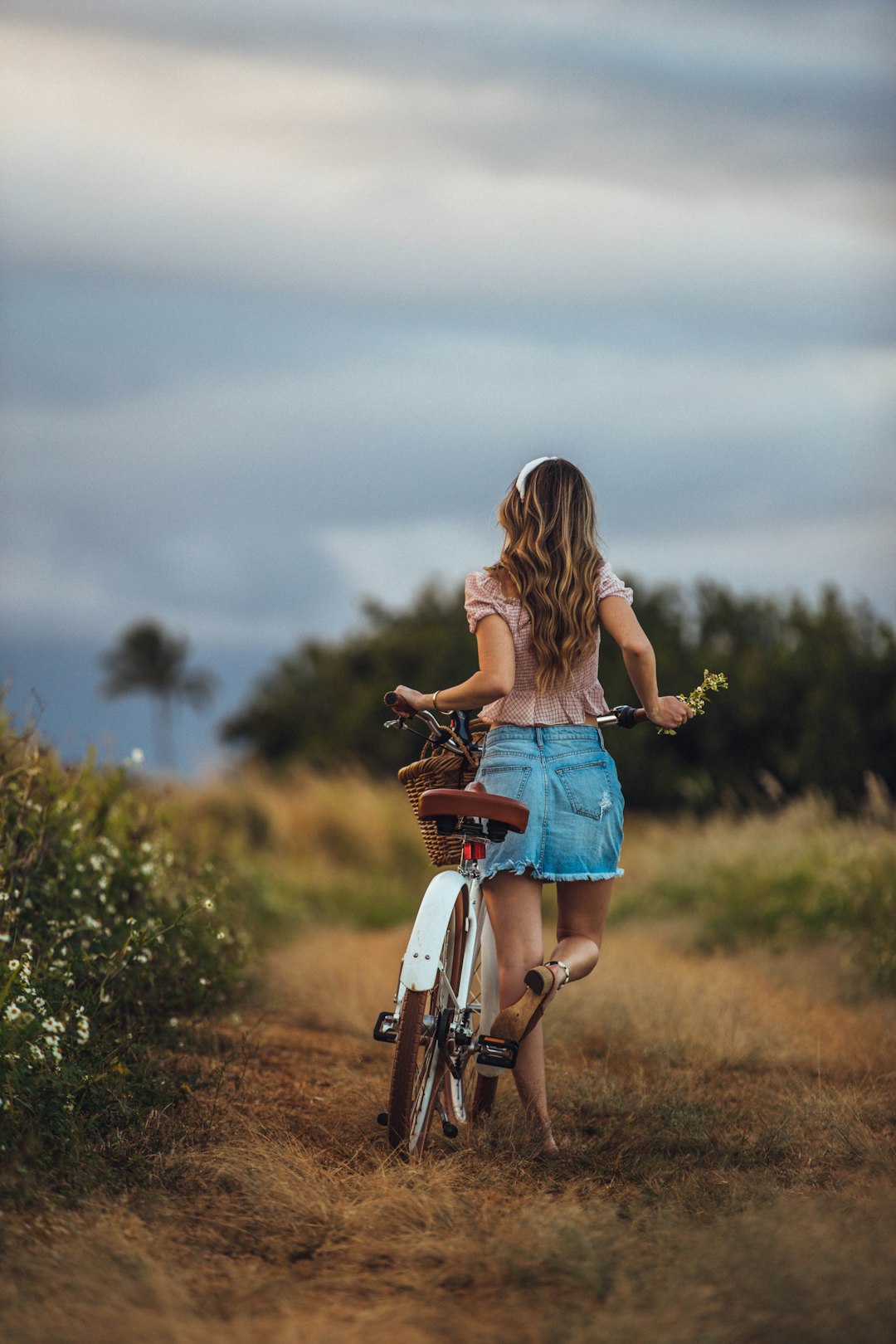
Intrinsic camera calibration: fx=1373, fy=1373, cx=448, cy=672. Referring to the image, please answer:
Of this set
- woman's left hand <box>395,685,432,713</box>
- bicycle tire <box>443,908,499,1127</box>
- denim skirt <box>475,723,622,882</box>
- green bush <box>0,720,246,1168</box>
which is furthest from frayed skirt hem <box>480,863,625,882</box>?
green bush <box>0,720,246,1168</box>

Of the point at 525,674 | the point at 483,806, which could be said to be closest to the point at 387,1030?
the point at 483,806

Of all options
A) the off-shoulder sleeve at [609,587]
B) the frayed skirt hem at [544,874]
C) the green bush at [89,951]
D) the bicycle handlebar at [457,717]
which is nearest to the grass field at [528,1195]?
the green bush at [89,951]

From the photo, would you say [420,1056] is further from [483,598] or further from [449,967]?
[483,598]

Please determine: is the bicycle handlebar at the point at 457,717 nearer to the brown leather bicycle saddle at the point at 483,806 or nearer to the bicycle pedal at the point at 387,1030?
the brown leather bicycle saddle at the point at 483,806

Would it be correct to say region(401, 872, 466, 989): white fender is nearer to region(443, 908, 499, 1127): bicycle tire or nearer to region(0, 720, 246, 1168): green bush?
region(443, 908, 499, 1127): bicycle tire

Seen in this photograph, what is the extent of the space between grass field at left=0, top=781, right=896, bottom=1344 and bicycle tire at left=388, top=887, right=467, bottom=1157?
0.36 ft

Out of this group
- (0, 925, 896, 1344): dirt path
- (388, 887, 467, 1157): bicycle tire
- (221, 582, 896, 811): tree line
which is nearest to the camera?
(0, 925, 896, 1344): dirt path

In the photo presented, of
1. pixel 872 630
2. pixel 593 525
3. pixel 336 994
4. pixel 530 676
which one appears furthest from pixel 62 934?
pixel 872 630

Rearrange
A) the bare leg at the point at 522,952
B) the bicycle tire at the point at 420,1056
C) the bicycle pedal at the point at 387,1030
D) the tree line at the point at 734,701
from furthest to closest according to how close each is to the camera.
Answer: the tree line at the point at 734,701 → the bare leg at the point at 522,952 → the bicycle pedal at the point at 387,1030 → the bicycle tire at the point at 420,1056

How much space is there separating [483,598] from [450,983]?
1.23m

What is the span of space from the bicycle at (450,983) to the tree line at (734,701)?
29.2ft

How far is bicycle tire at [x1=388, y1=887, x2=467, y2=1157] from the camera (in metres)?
4.00

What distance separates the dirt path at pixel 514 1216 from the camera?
113 inches

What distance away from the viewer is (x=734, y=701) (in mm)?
21094
